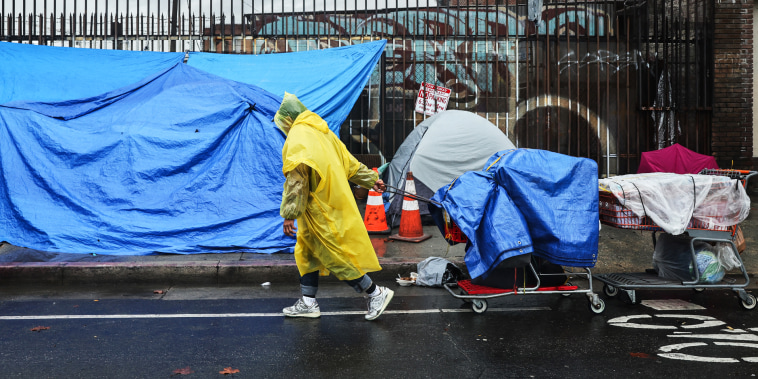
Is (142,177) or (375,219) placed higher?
(142,177)

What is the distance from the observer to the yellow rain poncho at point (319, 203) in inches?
183

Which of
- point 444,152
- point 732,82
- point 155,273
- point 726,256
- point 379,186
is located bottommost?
point 155,273

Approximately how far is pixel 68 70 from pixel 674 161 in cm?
890

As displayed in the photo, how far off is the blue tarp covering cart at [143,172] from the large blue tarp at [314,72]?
2.26 feet

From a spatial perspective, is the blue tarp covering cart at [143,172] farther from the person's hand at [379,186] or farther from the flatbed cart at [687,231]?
the flatbed cart at [687,231]

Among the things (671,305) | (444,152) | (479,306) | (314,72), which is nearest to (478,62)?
(444,152)

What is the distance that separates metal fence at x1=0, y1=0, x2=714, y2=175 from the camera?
10.6m

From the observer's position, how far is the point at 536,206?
4.97 meters

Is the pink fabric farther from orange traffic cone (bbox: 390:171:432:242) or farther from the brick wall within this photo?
orange traffic cone (bbox: 390:171:432:242)

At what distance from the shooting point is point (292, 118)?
5.12 m

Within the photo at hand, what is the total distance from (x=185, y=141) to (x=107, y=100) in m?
1.29

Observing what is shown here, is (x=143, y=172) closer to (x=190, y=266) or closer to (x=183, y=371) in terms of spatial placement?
(x=190, y=266)

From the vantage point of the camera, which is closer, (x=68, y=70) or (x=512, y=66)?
(x=68, y=70)

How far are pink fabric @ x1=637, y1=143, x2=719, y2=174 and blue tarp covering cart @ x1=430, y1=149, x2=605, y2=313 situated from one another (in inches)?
197
